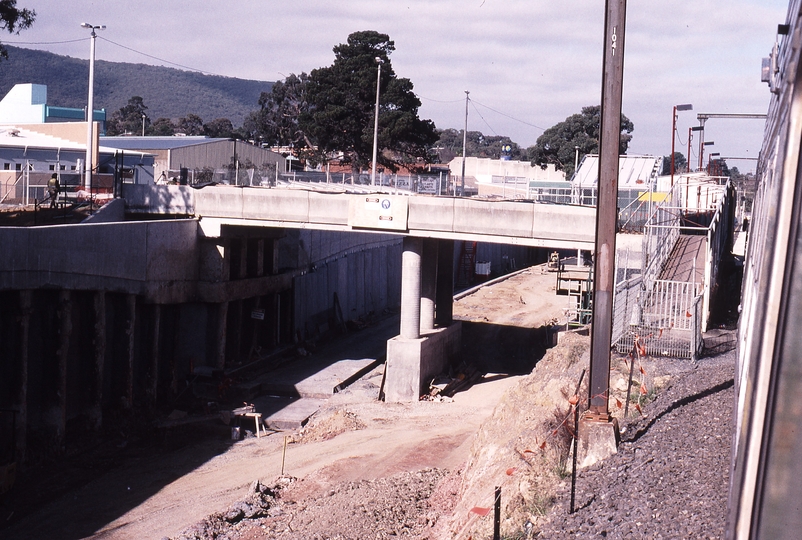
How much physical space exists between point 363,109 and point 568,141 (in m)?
33.6

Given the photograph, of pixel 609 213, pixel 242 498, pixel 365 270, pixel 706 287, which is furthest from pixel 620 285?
pixel 365 270

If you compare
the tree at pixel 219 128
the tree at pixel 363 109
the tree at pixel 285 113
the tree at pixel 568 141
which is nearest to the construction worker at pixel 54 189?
the tree at pixel 363 109

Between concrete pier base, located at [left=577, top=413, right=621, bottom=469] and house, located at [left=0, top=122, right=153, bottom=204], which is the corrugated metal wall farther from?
concrete pier base, located at [left=577, top=413, right=621, bottom=469]

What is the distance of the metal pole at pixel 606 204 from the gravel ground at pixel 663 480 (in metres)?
0.99

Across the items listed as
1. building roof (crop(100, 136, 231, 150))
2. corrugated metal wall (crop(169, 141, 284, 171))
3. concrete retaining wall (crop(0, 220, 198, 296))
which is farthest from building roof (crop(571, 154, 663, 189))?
building roof (crop(100, 136, 231, 150))

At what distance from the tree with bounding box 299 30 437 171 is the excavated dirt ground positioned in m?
40.0

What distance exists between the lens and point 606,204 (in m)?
11.4

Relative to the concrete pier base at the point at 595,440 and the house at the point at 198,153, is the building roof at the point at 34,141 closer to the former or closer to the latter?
the house at the point at 198,153

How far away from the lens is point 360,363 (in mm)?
32094

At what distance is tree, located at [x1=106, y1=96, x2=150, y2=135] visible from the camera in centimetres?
15650

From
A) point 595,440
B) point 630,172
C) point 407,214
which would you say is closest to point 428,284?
point 407,214

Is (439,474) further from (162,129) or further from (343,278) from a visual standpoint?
(162,129)

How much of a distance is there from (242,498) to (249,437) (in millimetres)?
7175

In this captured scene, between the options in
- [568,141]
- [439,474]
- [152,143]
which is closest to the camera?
[439,474]
